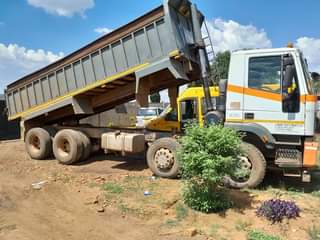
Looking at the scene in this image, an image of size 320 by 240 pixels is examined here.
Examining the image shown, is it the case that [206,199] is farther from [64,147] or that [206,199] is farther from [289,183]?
[64,147]

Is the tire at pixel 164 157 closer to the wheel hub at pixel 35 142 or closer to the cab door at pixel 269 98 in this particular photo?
the cab door at pixel 269 98

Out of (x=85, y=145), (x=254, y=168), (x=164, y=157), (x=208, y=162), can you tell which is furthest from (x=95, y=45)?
(x=254, y=168)

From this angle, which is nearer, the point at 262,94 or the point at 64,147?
the point at 262,94

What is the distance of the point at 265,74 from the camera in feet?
20.8

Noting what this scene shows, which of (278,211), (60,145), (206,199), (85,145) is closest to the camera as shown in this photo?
(278,211)

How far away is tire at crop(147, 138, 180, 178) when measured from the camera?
7.30m

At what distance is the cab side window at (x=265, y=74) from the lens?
6234 millimetres

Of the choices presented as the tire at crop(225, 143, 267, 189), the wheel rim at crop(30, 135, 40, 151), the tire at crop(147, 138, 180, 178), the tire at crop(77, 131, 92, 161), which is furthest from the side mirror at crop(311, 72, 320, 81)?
the wheel rim at crop(30, 135, 40, 151)

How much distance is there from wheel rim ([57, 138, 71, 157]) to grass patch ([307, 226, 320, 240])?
683 cm

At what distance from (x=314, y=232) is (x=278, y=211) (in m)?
0.57

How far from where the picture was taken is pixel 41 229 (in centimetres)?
464

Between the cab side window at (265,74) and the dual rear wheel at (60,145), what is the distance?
520cm

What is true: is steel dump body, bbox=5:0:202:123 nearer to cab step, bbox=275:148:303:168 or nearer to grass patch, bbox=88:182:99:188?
grass patch, bbox=88:182:99:188

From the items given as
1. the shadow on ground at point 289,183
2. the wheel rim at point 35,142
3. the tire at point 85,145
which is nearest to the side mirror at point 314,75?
the shadow on ground at point 289,183
